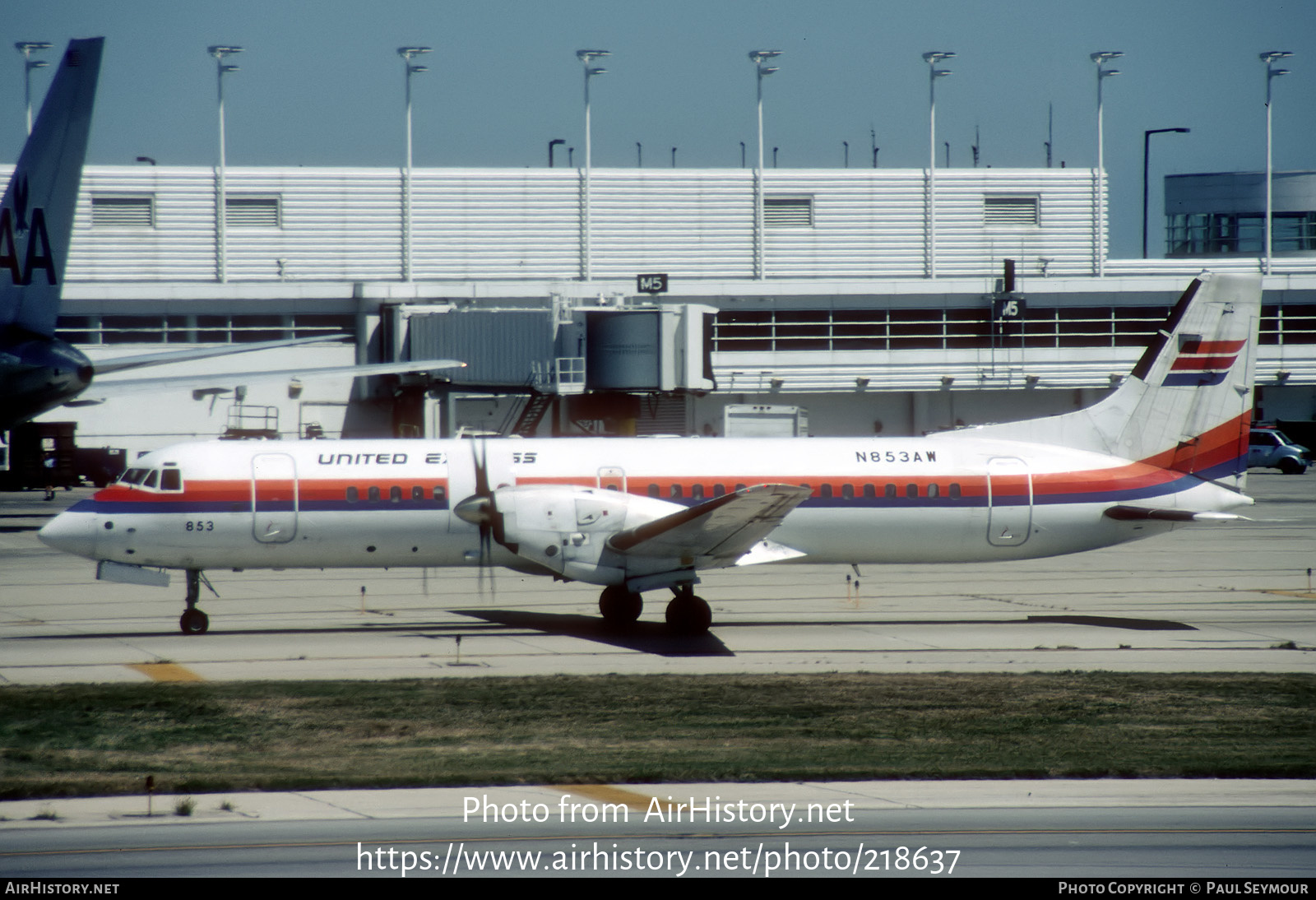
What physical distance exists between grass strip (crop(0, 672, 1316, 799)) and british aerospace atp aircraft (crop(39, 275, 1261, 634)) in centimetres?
390

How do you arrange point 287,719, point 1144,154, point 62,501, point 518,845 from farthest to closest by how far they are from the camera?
1. point 1144,154
2. point 62,501
3. point 287,719
4. point 518,845

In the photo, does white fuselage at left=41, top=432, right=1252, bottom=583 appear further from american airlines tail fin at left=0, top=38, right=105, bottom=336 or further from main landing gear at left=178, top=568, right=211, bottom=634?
american airlines tail fin at left=0, top=38, right=105, bottom=336

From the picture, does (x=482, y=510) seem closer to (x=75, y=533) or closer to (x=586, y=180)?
(x=75, y=533)

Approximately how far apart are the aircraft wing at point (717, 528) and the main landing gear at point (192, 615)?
25.3 ft

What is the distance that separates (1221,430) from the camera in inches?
1046

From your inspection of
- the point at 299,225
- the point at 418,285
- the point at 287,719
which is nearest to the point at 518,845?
the point at 287,719

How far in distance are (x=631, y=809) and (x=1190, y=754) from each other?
269 inches

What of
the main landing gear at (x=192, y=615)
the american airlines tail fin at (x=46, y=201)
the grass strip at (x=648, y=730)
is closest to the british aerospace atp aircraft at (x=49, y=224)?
the american airlines tail fin at (x=46, y=201)

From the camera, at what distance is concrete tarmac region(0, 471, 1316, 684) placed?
2119 centimetres

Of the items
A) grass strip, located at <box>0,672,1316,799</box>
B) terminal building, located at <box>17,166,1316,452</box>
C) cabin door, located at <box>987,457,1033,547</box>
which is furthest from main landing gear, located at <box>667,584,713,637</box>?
terminal building, located at <box>17,166,1316,452</box>

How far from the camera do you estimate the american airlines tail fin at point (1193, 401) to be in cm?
2647

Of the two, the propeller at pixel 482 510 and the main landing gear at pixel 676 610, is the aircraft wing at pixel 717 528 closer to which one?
the main landing gear at pixel 676 610

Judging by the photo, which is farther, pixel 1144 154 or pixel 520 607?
pixel 1144 154

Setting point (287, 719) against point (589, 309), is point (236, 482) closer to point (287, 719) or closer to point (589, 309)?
point (287, 719)
